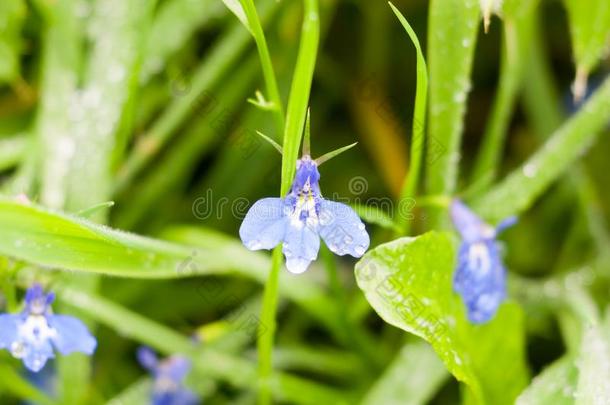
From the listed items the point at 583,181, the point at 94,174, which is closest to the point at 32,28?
the point at 94,174

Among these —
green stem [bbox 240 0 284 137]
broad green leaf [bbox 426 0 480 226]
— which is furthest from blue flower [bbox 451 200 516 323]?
green stem [bbox 240 0 284 137]

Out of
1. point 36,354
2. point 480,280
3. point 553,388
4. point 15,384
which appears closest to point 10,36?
point 15,384

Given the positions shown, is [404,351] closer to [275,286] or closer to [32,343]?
[275,286]

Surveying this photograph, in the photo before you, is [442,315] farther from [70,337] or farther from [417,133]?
[70,337]

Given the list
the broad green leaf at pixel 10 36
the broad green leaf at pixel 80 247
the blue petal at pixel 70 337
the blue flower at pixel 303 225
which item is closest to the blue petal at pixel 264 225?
the blue flower at pixel 303 225

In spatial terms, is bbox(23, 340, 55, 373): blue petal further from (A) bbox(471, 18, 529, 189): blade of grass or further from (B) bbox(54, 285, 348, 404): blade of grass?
(A) bbox(471, 18, 529, 189): blade of grass

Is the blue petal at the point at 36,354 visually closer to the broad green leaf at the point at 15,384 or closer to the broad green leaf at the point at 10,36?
the broad green leaf at the point at 15,384
